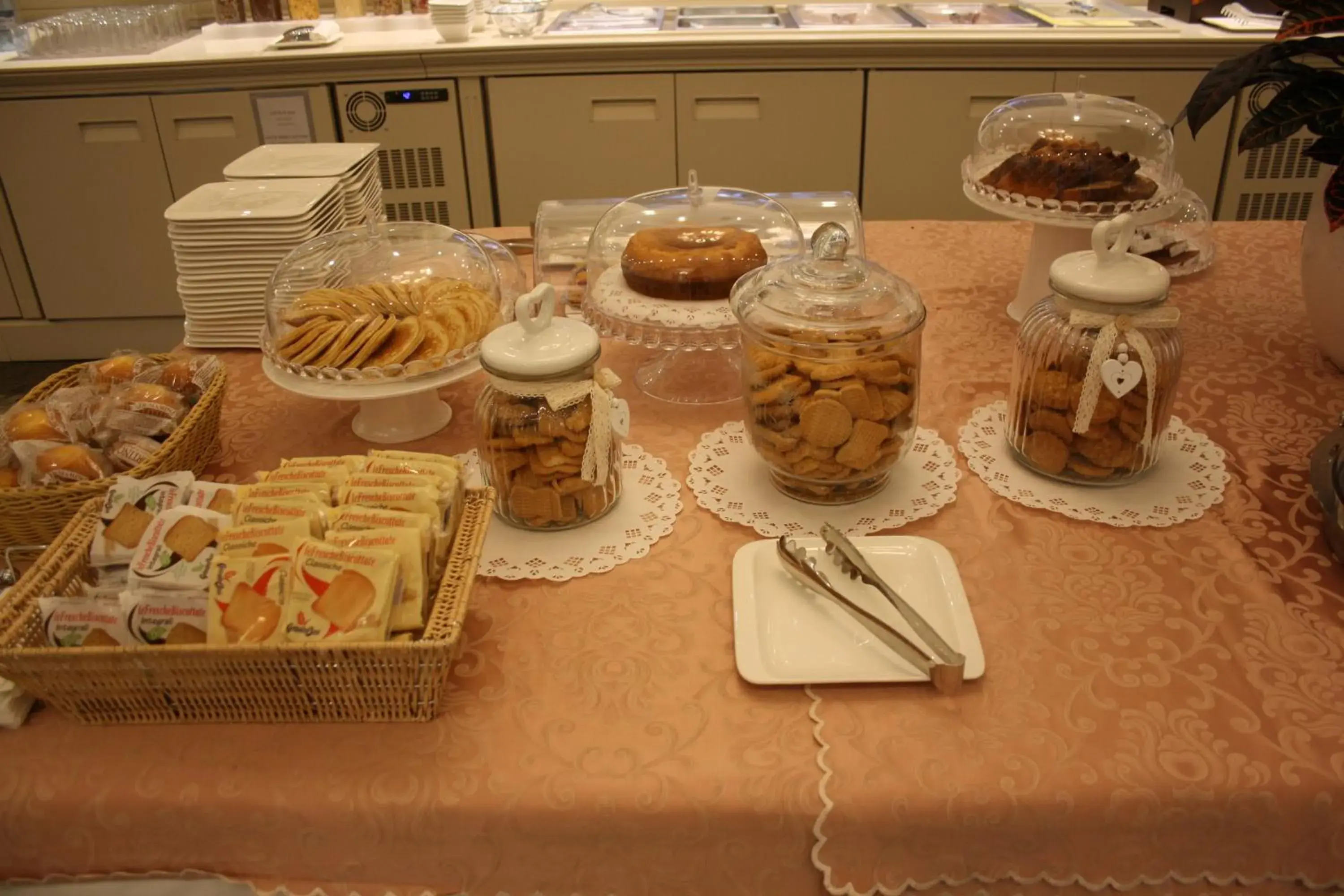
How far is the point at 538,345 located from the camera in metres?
0.92

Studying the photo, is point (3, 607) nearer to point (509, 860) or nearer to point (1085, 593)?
point (509, 860)

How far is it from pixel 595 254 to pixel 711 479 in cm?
42

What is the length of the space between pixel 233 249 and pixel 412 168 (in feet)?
5.81

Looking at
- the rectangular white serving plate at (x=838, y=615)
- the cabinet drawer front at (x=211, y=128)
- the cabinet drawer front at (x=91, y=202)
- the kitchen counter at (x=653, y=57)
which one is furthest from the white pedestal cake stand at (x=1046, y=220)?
the cabinet drawer front at (x=91, y=202)

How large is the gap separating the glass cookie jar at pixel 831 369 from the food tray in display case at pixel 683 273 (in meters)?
0.16

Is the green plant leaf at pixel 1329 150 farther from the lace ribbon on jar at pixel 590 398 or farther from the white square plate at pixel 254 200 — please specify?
the white square plate at pixel 254 200

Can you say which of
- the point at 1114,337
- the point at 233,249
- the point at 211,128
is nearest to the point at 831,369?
the point at 1114,337

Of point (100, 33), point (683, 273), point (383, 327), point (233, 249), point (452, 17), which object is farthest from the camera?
point (100, 33)

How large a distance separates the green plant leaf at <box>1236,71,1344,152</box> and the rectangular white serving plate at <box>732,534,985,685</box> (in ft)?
2.17

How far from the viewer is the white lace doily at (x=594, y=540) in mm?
932

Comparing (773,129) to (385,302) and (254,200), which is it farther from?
(385,302)

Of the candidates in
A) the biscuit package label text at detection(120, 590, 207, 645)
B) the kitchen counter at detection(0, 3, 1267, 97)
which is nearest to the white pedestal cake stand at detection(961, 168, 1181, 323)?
the biscuit package label text at detection(120, 590, 207, 645)

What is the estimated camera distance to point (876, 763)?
28.8 inches

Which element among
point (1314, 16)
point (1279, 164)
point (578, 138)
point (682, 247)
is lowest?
point (1279, 164)
